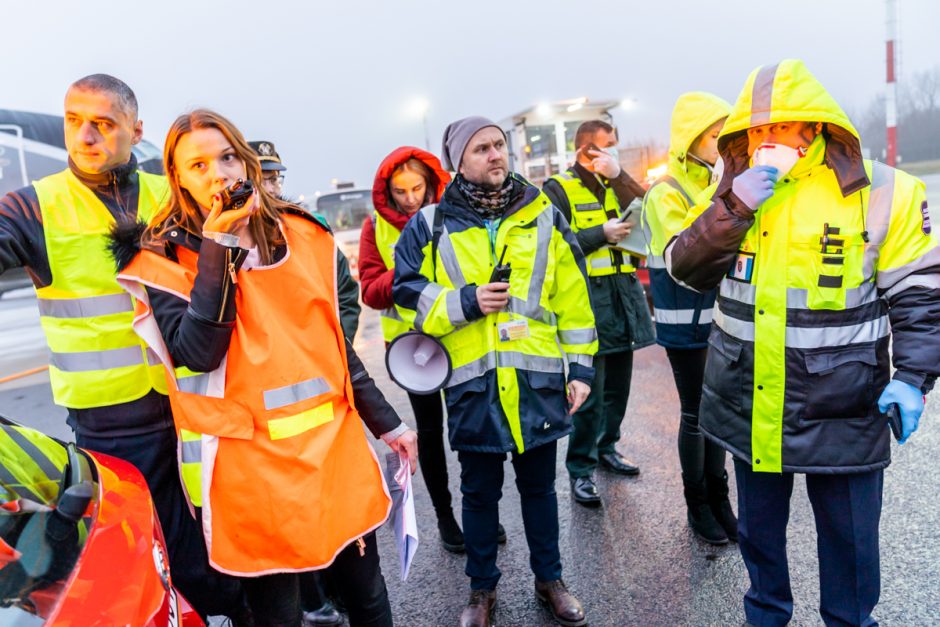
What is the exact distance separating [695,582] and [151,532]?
7.56ft

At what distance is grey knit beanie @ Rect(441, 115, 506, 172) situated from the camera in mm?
2723

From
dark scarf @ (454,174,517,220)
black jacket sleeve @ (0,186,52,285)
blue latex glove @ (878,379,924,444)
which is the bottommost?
blue latex glove @ (878,379,924,444)

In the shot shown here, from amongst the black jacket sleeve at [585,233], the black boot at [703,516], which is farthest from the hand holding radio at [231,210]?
the black boot at [703,516]

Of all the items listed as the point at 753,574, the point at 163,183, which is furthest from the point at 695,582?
the point at 163,183

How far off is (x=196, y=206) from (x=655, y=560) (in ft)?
8.27

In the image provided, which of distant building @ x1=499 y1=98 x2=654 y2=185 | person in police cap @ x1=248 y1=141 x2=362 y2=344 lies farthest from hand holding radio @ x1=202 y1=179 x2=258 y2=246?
distant building @ x1=499 y1=98 x2=654 y2=185

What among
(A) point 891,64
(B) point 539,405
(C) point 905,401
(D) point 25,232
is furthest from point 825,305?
(A) point 891,64

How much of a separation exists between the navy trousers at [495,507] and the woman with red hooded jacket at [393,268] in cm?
63

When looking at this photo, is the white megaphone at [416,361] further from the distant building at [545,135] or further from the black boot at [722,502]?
→ the distant building at [545,135]

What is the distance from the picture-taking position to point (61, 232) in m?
2.28

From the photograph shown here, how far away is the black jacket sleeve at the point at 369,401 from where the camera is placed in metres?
2.20

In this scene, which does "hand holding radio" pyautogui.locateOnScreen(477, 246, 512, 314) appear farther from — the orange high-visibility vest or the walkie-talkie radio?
the walkie-talkie radio

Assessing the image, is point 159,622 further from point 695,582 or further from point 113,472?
point 695,582

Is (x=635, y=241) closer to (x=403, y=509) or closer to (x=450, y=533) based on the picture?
(x=450, y=533)
